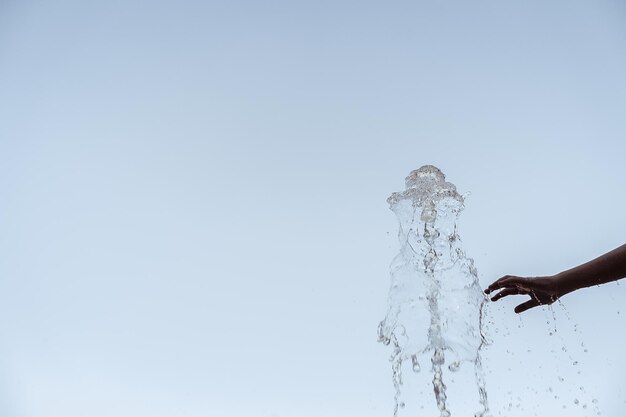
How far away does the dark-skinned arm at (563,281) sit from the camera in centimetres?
255

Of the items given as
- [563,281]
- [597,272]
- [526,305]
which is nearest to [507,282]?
[526,305]

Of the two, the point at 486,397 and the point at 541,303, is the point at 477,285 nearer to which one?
the point at 486,397

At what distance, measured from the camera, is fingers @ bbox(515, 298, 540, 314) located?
134 inches

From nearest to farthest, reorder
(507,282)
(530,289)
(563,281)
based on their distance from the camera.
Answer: (563,281), (530,289), (507,282)

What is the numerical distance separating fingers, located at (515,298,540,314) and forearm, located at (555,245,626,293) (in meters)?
0.32

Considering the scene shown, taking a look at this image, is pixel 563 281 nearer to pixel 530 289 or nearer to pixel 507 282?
pixel 530 289

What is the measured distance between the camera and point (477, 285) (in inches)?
217

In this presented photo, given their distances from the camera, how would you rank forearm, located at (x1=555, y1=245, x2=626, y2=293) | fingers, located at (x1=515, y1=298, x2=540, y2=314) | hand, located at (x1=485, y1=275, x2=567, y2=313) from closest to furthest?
forearm, located at (x1=555, y1=245, x2=626, y2=293)
hand, located at (x1=485, y1=275, x2=567, y2=313)
fingers, located at (x1=515, y1=298, x2=540, y2=314)

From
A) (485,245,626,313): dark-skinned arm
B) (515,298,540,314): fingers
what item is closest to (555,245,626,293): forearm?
(485,245,626,313): dark-skinned arm

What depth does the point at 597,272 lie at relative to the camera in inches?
106

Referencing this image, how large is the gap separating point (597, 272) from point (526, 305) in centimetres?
86

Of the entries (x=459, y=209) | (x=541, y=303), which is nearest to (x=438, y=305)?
(x=459, y=209)

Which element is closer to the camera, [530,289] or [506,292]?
[530,289]

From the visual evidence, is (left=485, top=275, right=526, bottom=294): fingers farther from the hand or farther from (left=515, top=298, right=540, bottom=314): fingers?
(left=515, top=298, right=540, bottom=314): fingers
